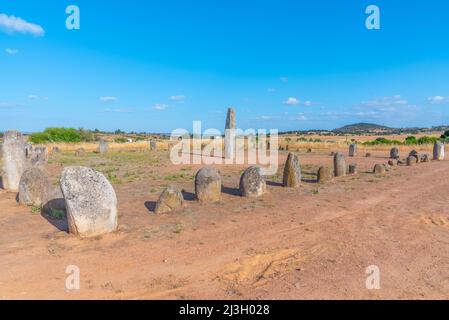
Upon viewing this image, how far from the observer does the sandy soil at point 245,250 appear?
5512 mm

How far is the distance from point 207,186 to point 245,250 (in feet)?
13.9

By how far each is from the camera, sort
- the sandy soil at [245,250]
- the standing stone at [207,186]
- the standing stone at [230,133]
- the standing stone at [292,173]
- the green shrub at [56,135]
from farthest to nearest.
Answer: the green shrub at [56,135] → the standing stone at [230,133] → the standing stone at [292,173] → the standing stone at [207,186] → the sandy soil at [245,250]

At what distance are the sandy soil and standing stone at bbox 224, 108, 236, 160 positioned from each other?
14270 millimetres

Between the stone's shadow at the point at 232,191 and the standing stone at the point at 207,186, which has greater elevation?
the standing stone at the point at 207,186

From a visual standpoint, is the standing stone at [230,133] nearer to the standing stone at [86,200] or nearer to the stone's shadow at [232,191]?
the stone's shadow at [232,191]

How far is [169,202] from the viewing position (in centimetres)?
993

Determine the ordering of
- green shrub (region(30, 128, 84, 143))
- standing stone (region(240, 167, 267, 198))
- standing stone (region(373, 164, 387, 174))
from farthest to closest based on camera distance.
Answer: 1. green shrub (region(30, 128, 84, 143))
2. standing stone (region(373, 164, 387, 174))
3. standing stone (region(240, 167, 267, 198))

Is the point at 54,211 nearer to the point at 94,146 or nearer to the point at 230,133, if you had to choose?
the point at 230,133

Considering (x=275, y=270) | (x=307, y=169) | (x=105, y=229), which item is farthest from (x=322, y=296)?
(x=307, y=169)

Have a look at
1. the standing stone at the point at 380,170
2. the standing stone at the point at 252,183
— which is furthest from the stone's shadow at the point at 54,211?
the standing stone at the point at 380,170

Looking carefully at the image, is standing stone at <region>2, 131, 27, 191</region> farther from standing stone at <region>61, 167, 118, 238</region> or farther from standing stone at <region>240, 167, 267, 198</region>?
standing stone at <region>240, 167, 267, 198</region>

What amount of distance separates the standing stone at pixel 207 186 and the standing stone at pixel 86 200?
357 centimetres

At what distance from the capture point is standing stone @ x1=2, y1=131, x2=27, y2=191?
1298cm

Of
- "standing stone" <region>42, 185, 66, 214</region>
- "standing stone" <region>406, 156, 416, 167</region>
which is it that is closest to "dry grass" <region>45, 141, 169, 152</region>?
"standing stone" <region>406, 156, 416, 167</region>
